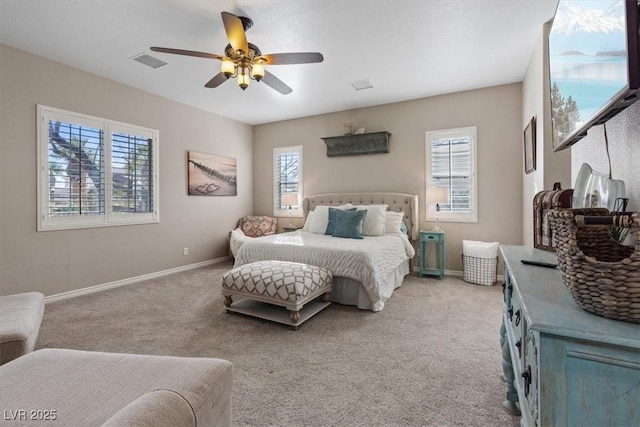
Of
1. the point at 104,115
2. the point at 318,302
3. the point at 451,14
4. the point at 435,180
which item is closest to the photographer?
the point at 451,14

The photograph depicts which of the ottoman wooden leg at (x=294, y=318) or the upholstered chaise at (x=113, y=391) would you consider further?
the ottoman wooden leg at (x=294, y=318)

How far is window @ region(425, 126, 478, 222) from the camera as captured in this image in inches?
171

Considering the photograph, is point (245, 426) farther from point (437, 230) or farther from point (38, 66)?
point (38, 66)

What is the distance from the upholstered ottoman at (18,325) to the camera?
158 cm

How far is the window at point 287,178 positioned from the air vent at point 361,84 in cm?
190

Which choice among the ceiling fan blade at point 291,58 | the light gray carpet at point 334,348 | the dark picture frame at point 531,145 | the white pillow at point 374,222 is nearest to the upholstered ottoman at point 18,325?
the light gray carpet at point 334,348

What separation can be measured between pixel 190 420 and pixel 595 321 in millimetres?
1078

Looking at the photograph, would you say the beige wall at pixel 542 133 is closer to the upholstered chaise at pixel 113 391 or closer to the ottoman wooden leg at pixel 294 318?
the ottoman wooden leg at pixel 294 318

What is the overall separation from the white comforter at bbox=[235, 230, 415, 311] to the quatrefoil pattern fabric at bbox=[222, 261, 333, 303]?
0.78 ft

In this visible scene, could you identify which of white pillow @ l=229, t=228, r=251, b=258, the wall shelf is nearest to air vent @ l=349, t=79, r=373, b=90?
the wall shelf

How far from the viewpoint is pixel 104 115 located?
12.6 feet

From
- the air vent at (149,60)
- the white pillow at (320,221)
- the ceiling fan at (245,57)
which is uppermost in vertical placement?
the air vent at (149,60)

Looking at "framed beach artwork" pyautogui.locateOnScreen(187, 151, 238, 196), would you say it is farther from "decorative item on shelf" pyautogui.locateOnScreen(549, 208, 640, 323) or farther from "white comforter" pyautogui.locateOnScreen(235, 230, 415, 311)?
"decorative item on shelf" pyautogui.locateOnScreen(549, 208, 640, 323)

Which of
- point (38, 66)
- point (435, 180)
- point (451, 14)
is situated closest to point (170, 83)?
point (38, 66)
